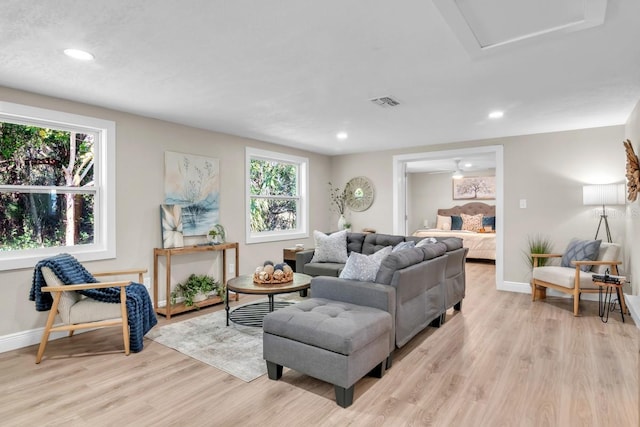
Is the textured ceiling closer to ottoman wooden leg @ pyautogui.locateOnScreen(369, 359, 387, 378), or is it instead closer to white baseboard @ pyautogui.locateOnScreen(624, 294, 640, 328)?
white baseboard @ pyautogui.locateOnScreen(624, 294, 640, 328)

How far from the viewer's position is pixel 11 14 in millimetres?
1930

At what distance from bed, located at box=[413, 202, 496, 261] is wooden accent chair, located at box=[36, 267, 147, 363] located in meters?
6.46

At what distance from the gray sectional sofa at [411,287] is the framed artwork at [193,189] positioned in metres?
2.17

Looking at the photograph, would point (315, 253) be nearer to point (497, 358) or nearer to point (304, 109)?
point (304, 109)

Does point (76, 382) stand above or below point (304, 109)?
below

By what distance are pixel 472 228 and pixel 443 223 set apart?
0.71 meters

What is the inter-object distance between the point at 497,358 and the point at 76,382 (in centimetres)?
313

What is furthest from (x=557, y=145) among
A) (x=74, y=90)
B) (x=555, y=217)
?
(x=74, y=90)

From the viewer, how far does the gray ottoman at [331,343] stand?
2.21 m

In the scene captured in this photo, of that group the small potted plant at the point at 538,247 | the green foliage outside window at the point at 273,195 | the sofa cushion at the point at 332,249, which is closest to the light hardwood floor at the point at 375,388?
the small potted plant at the point at 538,247

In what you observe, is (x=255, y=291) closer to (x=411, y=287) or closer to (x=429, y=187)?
(x=411, y=287)

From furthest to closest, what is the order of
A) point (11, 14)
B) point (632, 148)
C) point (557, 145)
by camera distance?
point (557, 145) → point (632, 148) → point (11, 14)

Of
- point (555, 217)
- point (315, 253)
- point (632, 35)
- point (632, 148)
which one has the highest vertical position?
point (632, 35)

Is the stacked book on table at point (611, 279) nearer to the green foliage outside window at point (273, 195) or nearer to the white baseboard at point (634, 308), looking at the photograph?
the white baseboard at point (634, 308)
